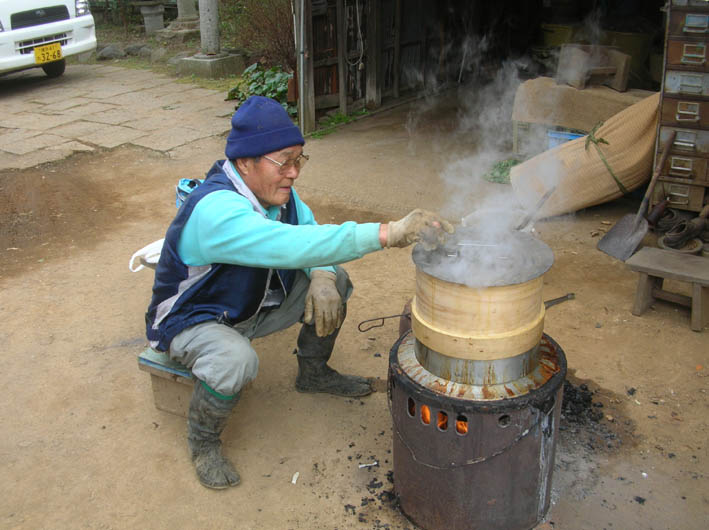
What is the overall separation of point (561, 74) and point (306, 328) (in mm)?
4359

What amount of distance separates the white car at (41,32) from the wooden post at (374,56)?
4.73 meters

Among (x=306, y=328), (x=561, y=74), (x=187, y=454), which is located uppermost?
(x=561, y=74)

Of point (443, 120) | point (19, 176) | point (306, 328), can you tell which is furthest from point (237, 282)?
point (443, 120)

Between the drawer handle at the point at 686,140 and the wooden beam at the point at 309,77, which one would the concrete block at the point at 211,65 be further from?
the drawer handle at the point at 686,140

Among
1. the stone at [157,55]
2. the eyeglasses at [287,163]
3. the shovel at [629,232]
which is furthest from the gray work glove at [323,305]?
the stone at [157,55]

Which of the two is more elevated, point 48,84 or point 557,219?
point 48,84

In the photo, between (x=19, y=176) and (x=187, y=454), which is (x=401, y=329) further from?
(x=19, y=176)

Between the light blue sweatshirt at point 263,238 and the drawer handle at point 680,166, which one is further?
the drawer handle at point 680,166

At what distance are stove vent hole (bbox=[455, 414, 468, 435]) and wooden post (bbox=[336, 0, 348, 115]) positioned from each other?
6789 millimetres

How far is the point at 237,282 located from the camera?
291 cm

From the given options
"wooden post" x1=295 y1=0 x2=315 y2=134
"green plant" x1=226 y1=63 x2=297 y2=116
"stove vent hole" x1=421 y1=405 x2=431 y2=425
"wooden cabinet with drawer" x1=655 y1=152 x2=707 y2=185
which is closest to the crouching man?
"stove vent hole" x1=421 y1=405 x2=431 y2=425

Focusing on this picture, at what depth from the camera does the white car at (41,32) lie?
9281mm

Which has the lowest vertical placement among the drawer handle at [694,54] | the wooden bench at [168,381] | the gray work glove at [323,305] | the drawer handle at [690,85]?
the wooden bench at [168,381]

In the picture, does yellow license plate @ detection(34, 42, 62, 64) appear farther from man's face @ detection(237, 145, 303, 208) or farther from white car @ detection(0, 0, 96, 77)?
man's face @ detection(237, 145, 303, 208)
